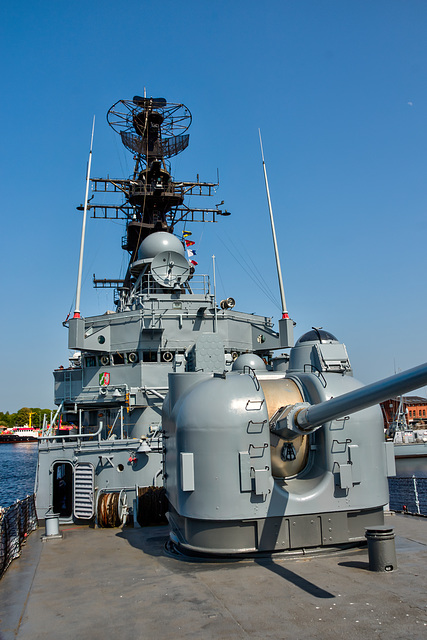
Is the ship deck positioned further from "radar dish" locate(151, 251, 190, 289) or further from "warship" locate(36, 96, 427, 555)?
"radar dish" locate(151, 251, 190, 289)

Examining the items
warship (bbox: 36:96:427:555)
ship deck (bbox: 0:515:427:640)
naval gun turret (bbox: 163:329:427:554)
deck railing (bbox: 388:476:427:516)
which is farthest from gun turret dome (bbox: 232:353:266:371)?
deck railing (bbox: 388:476:427:516)

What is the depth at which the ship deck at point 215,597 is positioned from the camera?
4863mm

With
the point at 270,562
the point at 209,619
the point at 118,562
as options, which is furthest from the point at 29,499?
the point at 209,619

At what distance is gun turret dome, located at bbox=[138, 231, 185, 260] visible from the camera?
18.8 meters

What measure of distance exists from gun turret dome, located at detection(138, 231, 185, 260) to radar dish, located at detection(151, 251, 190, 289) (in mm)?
1202

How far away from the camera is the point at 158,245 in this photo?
742 inches

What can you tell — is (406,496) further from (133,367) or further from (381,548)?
(381,548)

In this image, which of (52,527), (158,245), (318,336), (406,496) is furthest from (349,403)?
(406,496)

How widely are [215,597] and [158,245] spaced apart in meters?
14.4

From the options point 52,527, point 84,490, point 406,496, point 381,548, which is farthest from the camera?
point 406,496

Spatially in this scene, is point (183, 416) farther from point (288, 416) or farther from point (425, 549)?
point (425, 549)

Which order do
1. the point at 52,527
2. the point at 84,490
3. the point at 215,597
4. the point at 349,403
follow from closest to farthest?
the point at 215,597 < the point at 349,403 < the point at 52,527 < the point at 84,490

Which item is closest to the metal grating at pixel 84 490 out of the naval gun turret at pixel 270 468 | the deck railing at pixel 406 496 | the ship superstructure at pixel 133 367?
the ship superstructure at pixel 133 367

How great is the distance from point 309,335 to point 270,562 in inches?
201
